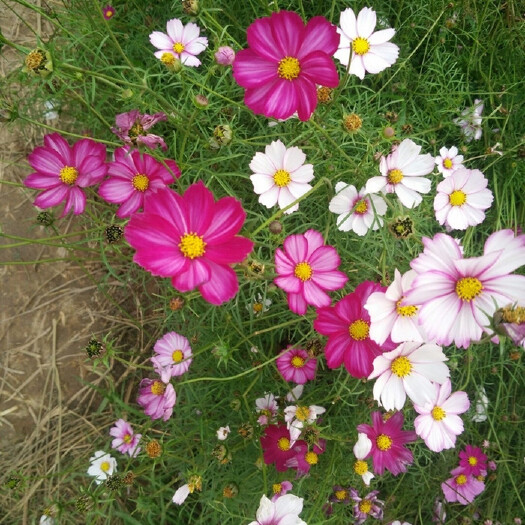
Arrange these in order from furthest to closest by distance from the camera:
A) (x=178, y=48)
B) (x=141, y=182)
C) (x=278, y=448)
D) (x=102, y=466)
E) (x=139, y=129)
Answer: (x=102, y=466) → (x=178, y=48) → (x=278, y=448) → (x=141, y=182) → (x=139, y=129)

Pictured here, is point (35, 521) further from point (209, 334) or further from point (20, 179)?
point (20, 179)

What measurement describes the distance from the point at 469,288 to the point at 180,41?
Result: 930 mm

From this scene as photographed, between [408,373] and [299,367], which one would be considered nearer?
[408,373]

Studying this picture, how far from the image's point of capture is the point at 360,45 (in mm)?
1063

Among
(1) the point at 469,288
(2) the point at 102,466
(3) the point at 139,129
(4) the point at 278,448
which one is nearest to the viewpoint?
(1) the point at 469,288

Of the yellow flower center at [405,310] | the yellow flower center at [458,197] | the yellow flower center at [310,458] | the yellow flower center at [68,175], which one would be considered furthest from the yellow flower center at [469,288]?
the yellow flower center at [68,175]

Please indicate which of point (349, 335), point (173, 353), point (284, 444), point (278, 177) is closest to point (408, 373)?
point (349, 335)

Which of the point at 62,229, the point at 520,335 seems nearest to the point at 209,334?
the point at 62,229

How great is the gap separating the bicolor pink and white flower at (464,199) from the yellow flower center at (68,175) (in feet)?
2.52

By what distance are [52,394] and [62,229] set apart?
0.51m

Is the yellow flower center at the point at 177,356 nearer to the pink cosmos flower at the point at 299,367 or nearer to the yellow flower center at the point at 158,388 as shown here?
the yellow flower center at the point at 158,388

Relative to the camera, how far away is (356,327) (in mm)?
888

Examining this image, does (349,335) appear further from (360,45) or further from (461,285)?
(360,45)

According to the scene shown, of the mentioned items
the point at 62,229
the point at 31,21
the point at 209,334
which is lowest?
the point at 209,334
